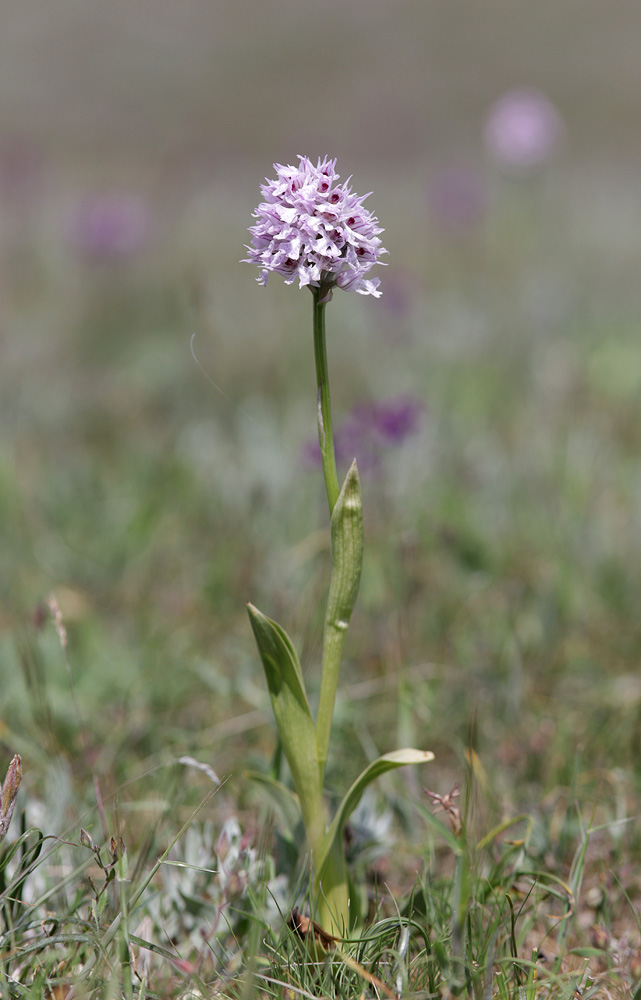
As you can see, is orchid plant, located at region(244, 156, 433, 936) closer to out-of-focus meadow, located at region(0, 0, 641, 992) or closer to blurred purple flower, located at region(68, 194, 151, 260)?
out-of-focus meadow, located at region(0, 0, 641, 992)

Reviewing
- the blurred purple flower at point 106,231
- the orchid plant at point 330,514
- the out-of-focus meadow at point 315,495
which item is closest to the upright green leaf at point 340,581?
the orchid plant at point 330,514

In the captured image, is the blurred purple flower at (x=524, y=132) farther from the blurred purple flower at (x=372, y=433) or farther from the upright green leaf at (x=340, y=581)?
the upright green leaf at (x=340, y=581)

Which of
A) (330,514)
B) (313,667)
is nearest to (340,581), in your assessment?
(330,514)

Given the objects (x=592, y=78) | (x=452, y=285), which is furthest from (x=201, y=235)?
Result: (x=592, y=78)

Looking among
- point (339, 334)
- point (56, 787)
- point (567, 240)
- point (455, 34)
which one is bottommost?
point (56, 787)

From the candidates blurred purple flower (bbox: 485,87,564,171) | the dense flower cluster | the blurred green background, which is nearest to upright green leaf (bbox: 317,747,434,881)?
the blurred green background

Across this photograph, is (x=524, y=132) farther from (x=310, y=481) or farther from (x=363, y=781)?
(x=363, y=781)

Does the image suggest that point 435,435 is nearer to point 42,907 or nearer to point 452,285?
point 42,907
